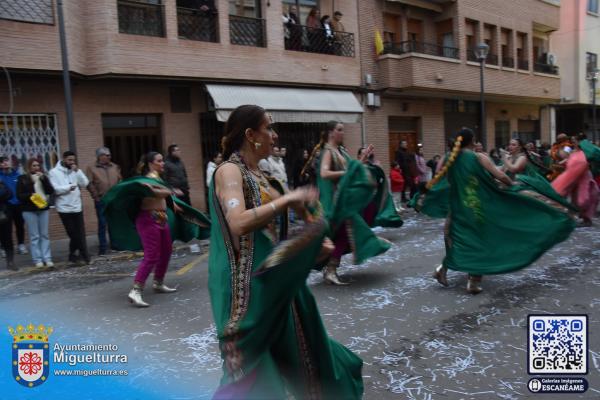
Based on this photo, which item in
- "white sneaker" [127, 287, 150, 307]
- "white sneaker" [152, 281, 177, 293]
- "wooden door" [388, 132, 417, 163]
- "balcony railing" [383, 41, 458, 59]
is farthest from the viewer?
"wooden door" [388, 132, 417, 163]

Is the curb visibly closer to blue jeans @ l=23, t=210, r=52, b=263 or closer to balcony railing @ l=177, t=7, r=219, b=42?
blue jeans @ l=23, t=210, r=52, b=263

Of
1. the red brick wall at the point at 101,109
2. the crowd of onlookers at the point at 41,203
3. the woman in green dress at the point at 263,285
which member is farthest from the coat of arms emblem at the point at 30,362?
the red brick wall at the point at 101,109

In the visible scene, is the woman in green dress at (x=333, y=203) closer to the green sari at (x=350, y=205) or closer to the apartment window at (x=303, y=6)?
the green sari at (x=350, y=205)

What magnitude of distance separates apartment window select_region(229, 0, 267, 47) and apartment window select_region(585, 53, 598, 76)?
64.8 ft

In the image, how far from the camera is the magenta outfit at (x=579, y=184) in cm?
985

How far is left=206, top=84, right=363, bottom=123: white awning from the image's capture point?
531 inches

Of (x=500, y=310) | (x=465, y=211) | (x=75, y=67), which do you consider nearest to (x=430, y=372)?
(x=500, y=310)

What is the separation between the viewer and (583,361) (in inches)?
142

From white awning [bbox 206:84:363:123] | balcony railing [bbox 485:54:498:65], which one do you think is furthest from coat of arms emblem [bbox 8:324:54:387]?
balcony railing [bbox 485:54:498:65]

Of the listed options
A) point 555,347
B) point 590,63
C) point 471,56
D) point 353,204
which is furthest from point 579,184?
point 590,63

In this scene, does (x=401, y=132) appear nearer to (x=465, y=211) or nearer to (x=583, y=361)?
(x=465, y=211)

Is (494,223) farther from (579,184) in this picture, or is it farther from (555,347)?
(579,184)

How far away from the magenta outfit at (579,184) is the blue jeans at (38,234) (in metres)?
8.82

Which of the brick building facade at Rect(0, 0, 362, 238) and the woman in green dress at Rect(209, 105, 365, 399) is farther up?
the brick building facade at Rect(0, 0, 362, 238)
